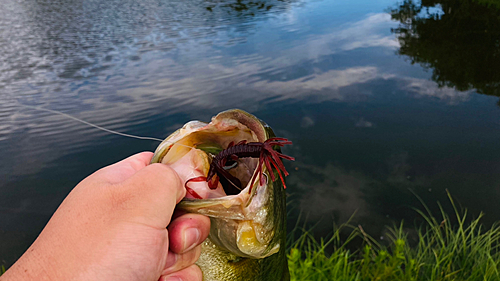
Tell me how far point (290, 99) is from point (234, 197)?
8.04 metres

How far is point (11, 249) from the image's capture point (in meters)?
5.89

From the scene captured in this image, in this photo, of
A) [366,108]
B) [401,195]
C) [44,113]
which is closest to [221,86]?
[366,108]

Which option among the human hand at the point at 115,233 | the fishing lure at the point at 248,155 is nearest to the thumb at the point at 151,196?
the human hand at the point at 115,233

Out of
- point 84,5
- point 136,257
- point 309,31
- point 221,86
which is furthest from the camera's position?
point 84,5

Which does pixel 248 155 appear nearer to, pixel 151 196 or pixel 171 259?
pixel 151 196

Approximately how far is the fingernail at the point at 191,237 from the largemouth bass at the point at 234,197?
97 mm

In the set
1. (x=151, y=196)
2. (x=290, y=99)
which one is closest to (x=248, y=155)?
(x=151, y=196)

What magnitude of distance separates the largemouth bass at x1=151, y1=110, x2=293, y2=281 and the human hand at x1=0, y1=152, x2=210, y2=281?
107 mm

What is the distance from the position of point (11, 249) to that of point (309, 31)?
42.0 feet

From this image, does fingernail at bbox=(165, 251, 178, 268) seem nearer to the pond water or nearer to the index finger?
the index finger

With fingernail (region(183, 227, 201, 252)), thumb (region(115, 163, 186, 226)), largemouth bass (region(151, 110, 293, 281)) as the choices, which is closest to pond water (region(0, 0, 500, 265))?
largemouth bass (region(151, 110, 293, 281))

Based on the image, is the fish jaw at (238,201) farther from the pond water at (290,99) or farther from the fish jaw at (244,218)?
the pond water at (290,99)

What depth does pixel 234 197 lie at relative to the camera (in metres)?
1.26

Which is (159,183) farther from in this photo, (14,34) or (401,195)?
(14,34)
